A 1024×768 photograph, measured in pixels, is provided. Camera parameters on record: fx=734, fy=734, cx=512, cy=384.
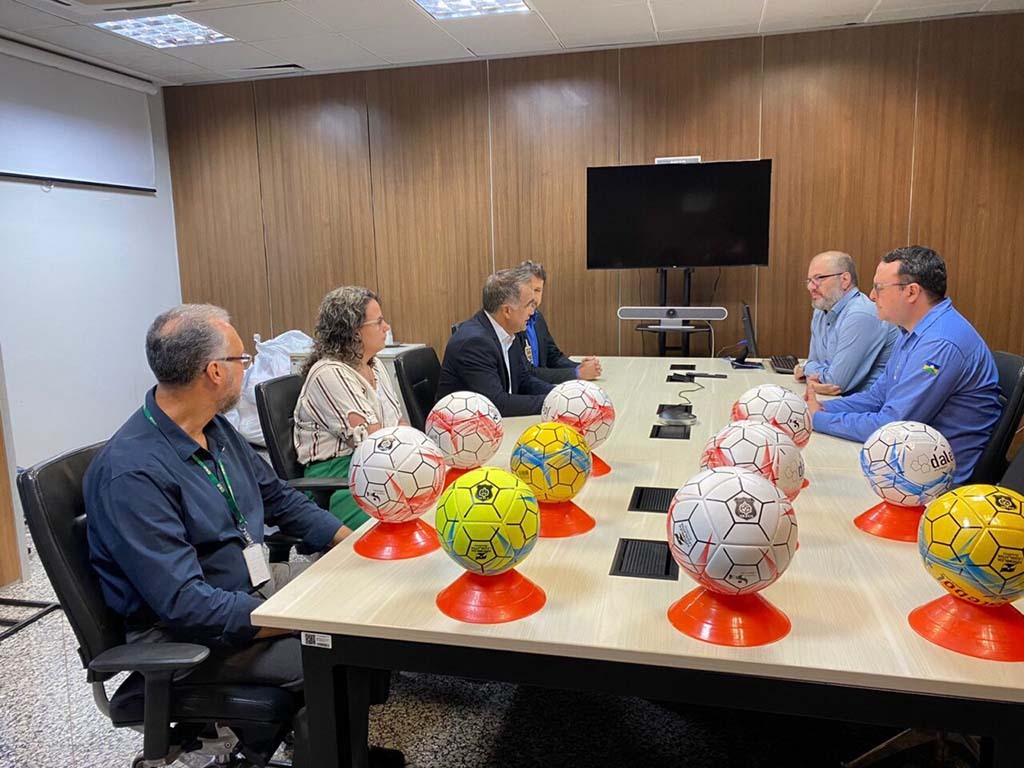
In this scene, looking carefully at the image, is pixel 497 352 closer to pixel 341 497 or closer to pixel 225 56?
pixel 341 497

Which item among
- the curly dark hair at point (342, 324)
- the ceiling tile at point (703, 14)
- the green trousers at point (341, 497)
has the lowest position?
the green trousers at point (341, 497)

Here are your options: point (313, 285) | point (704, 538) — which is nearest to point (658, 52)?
point (313, 285)

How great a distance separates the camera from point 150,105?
5668 millimetres

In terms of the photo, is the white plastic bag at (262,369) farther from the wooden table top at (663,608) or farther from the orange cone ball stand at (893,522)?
the orange cone ball stand at (893,522)

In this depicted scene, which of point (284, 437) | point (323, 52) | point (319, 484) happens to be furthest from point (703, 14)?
point (319, 484)

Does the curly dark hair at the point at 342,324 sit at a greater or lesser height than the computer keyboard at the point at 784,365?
greater

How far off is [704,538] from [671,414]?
1.62 metres

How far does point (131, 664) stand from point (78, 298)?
14.6 ft

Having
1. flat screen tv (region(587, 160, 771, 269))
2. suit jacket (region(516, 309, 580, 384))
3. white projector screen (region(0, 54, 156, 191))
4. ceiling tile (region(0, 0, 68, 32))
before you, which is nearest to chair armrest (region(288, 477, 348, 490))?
suit jacket (region(516, 309, 580, 384))

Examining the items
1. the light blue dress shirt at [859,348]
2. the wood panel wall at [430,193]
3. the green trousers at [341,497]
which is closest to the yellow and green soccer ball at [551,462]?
the green trousers at [341,497]

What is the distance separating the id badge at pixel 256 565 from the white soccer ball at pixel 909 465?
138cm

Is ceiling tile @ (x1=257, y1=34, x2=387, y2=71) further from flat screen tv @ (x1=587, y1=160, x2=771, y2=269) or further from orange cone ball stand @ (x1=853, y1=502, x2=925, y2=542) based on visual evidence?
orange cone ball stand @ (x1=853, y1=502, x2=925, y2=542)

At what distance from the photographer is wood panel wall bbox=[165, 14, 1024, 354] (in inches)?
180

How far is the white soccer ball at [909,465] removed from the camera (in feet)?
4.93
